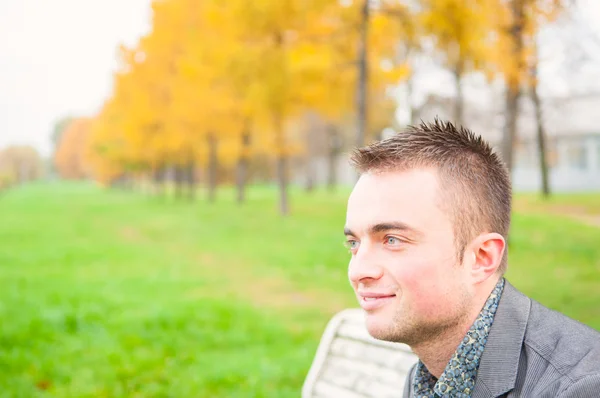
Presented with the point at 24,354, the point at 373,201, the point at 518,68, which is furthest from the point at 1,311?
the point at 518,68

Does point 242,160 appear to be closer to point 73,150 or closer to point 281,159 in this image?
point 281,159

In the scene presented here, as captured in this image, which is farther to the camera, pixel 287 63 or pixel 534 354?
pixel 287 63

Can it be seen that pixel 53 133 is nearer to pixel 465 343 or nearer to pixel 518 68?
pixel 518 68

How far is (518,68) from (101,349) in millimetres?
7484

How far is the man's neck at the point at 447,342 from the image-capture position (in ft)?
4.66

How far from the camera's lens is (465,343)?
1.40 m

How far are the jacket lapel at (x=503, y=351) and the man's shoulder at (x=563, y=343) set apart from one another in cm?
2

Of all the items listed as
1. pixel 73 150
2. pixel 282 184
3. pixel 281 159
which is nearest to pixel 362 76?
pixel 281 159

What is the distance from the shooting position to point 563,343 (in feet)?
4.23

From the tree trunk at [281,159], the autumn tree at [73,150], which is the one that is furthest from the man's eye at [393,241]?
the autumn tree at [73,150]

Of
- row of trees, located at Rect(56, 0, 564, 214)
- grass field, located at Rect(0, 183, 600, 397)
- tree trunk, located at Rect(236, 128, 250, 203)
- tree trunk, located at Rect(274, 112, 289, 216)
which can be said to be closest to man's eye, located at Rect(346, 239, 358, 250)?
grass field, located at Rect(0, 183, 600, 397)

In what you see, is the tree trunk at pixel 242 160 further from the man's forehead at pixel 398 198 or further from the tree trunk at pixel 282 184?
the man's forehead at pixel 398 198

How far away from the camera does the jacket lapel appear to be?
1312 mm

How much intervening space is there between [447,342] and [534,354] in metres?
0.19
